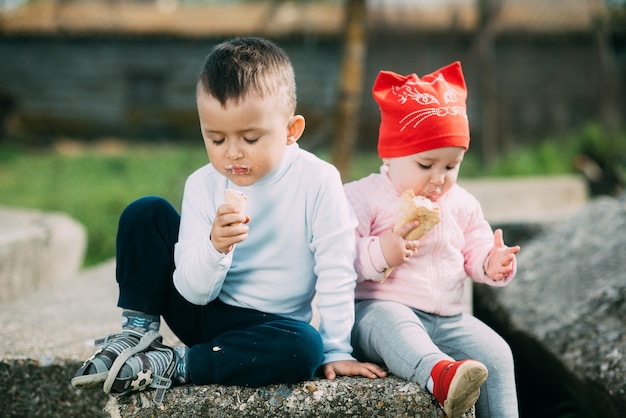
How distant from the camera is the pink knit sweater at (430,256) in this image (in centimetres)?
229

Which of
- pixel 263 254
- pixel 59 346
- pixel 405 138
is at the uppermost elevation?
pixel 405 138

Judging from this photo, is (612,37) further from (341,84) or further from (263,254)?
(263,254)

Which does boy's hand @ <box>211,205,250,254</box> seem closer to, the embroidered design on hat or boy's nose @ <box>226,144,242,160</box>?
boy's nose @ <box>226,144,242,160</box>

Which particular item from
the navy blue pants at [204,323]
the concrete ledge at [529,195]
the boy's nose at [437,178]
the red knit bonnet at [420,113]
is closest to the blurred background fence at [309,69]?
the concrete ledge at [529,195]

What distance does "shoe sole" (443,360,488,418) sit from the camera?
5.94 ft

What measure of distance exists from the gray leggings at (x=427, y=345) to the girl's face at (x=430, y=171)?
1.20 feet

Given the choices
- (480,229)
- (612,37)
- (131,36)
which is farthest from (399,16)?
(480,229)

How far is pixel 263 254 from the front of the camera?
2.15 m

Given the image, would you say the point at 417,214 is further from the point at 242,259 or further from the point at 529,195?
the point at 529,195

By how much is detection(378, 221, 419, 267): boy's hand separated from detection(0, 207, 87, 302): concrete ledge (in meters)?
2.34

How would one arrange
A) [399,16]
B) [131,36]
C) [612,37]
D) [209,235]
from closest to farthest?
[209,235]
[399,16]
[612,37]
[131,36]

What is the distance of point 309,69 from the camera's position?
11125 mm

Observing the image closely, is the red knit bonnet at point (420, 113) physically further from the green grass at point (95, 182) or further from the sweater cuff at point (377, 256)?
the green grass at point (95, 182)

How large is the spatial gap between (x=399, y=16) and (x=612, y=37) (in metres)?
3.98
